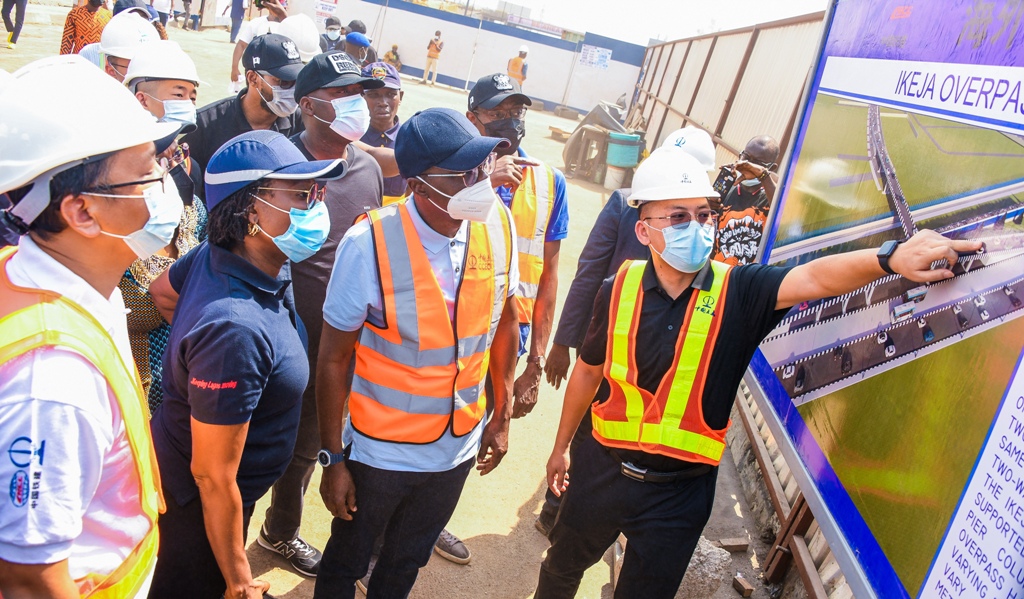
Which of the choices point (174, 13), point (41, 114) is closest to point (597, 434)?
point (41, 114)

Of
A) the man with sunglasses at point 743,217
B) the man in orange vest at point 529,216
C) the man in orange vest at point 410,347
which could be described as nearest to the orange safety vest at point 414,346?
the man in orange vest at point 410,347

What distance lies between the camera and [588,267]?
13.1 feet

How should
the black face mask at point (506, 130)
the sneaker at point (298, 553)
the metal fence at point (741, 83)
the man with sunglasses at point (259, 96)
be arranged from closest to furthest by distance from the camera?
the sneaker at point (298, 553) < the black face mask at point (506, 130) < the man with sunglasses at point (259, 96) < the metal fence at point (741, 83)

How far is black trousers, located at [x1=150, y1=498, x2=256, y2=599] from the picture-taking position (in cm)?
226

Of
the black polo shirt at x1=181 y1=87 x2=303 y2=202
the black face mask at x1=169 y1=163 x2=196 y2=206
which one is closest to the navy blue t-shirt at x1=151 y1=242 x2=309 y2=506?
the black face mask at x1=169 y1=163 x2=196 y2=206

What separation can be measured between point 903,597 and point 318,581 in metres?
2.09

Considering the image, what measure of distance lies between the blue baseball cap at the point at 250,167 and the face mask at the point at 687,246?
1.27m

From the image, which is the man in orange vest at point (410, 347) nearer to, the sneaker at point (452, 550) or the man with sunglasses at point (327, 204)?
the man with sunglasses at point (327, 204)

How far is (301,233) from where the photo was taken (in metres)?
2.39

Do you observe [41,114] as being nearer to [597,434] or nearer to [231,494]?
[231,494]

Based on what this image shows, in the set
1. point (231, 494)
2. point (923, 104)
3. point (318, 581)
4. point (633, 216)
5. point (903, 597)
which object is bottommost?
point (318, 581)

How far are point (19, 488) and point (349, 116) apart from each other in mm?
2741

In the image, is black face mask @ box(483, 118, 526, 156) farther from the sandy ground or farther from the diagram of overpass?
the sandy ground

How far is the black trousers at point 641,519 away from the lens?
110 inches
